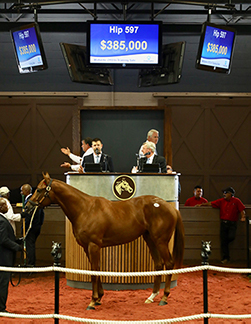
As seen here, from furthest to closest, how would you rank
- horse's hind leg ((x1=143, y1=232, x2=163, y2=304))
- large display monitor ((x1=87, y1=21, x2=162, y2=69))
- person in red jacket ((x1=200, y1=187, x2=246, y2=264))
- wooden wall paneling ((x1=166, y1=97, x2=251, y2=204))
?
wooden wall paneling ((x1=166, y1=97, x2=251, y2=204)), person in red jacket ((x1=200, y1=187, x2=246, y2=264)), large display monitor ((x1=87, y1=21, x2=162, y2=69)), horse's hind leg ((x1=143, y1=232, x2=163, y2=304))

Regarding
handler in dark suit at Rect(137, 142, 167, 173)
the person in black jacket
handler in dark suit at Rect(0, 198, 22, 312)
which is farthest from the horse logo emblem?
the person in black jacket

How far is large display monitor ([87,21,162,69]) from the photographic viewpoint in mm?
8297

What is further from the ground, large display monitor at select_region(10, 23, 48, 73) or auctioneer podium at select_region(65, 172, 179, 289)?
large display monitor at select_region(10, 23, 48, 73)

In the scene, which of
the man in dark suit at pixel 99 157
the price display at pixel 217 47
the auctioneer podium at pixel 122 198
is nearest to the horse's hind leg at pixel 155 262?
the auctioneer podium at pixel 122 198

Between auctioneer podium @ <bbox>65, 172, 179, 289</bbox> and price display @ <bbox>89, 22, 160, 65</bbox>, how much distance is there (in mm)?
2909

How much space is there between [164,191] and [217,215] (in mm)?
2900

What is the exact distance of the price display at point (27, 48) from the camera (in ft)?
28.0

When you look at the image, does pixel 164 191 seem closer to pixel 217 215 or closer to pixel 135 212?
pixel 135 212

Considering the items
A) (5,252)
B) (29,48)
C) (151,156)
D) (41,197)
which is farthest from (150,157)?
(29,48)

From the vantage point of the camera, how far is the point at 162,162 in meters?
6.97

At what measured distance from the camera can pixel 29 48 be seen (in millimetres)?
8641

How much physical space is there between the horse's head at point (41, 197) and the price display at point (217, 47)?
4.32 meters

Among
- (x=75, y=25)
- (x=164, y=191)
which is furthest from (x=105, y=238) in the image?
(x=75, y=25)

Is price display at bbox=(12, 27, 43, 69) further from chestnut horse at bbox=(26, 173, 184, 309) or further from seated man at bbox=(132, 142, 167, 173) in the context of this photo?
chestnut horse at bbox=(26, 173, 184, 309)
